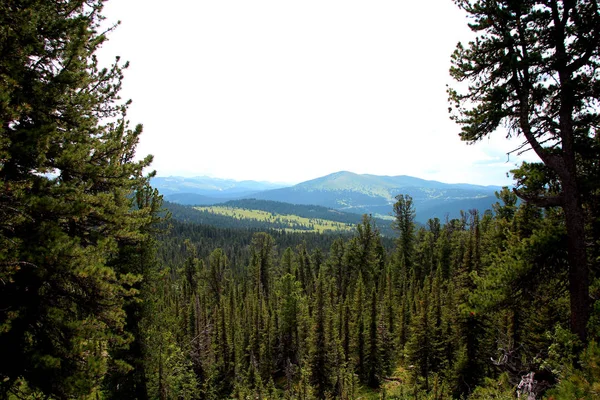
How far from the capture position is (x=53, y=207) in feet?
21.9

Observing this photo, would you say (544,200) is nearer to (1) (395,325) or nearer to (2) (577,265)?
(2) (577,265)

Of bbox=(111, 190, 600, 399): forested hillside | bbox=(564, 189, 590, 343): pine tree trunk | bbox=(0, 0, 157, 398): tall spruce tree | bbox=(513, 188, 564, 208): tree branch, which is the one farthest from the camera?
bbox=(111, 190, 600, 399): forested hillside

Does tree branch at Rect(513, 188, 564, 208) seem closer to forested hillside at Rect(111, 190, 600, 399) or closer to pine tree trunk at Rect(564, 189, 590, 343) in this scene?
pine tree trunk at Rect(564, 189, 590, 343)

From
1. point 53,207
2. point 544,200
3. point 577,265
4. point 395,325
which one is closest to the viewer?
point 53,207

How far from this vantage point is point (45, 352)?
6953 millimetres

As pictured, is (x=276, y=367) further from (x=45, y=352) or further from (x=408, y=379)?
(x=45, y=352)

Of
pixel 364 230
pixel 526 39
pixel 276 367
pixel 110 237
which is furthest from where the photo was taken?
pixel 364 230

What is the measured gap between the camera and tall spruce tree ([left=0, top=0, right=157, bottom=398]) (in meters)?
6.53

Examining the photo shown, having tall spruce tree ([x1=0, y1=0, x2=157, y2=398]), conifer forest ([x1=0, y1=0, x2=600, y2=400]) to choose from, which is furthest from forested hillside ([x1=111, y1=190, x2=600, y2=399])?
tall spruce tree ([x1=0, y1=0, x2=157, y2=398])

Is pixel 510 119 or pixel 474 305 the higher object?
pixel 510 119

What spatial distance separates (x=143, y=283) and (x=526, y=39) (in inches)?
680

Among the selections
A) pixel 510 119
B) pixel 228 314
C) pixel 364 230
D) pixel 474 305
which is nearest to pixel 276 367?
pixel 228 314

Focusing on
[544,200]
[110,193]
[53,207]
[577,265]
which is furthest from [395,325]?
[53,207]

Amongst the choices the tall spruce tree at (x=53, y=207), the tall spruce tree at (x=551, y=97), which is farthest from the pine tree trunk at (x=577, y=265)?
the tall spruce tree at (x=53, y=207)
